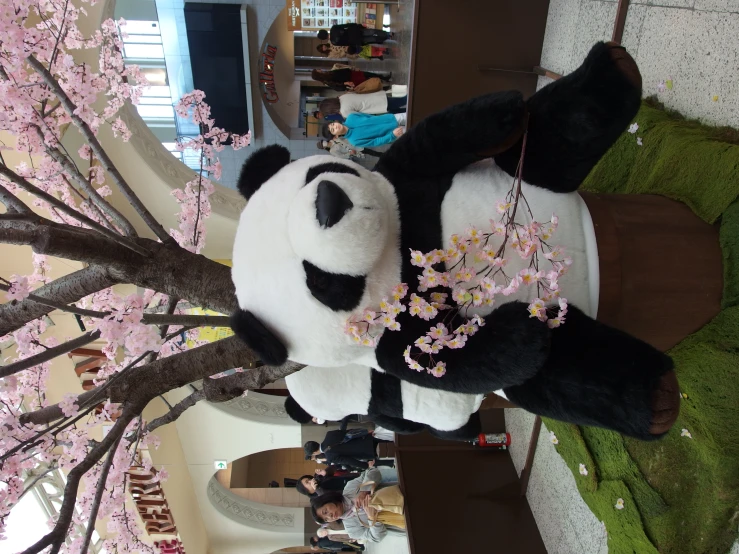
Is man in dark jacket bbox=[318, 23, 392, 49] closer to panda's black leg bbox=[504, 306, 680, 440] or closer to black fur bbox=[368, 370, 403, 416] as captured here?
black fur bbox=[368, 370, 403, 416]

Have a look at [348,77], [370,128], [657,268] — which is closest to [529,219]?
[657,268]

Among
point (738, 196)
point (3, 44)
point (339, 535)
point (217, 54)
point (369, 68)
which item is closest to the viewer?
point (738, 196)

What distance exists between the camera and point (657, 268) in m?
1.45

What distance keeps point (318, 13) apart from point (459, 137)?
4.88m

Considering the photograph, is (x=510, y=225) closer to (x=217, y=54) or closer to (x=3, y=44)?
(x=3, y=44)

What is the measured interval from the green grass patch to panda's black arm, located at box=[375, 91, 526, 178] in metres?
0.78

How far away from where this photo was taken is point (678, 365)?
5.48 ft

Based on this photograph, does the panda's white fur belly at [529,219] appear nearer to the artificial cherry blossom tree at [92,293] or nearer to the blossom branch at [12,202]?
the artificial cherry blossom tree at [92,293]

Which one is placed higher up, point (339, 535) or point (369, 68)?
point (369, 68)

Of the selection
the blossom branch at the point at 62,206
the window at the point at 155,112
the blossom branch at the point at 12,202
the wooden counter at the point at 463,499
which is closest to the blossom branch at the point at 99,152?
the blossom branch at the point at 62,206

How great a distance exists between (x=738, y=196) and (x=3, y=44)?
8.06ft

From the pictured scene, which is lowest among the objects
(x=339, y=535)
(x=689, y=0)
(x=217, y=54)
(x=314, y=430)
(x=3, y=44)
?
(x=339, y=535)

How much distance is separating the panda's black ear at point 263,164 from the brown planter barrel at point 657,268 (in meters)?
0.87

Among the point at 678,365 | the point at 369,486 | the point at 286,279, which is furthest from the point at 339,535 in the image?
the point at 286,279
